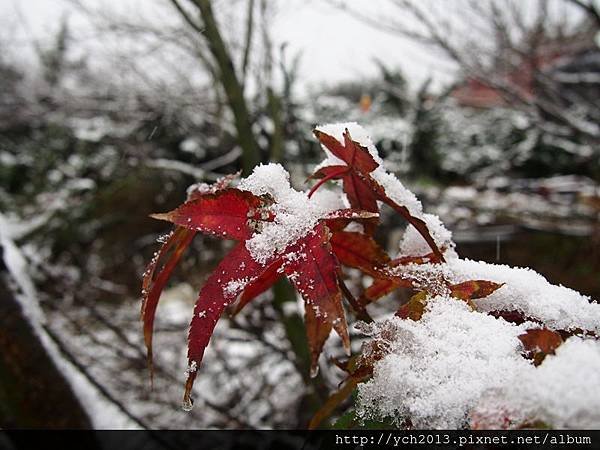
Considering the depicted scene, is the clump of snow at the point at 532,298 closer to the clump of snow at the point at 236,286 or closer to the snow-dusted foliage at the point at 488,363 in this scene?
the snow-dusted foliage at the point at 488,363

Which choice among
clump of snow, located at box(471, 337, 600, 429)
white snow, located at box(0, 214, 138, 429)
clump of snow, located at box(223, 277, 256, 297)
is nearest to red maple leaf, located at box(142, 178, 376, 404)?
clump of snow, located at box(223, 277, 256, 297)

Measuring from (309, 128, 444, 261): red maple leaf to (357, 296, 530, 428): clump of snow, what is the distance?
95 mm

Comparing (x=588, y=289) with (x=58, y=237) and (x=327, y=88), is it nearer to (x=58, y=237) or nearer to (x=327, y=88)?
(x=58, y=237)

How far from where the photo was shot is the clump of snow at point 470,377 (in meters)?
0.26

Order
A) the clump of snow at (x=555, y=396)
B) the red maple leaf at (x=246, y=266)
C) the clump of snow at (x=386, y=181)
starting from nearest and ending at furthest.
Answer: the clump of snow at (x=555, y=396) < the red maple leaf at (x=246, y=266) < the clump of snow at (x=386, y=181)

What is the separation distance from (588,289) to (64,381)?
345 centimetres

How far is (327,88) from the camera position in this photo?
27.4ft

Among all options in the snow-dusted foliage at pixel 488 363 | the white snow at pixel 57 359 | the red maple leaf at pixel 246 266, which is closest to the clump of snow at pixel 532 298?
the snow-dusted foliage at pixel 488 363

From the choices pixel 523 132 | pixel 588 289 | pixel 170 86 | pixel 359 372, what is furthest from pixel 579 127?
pixel 523 132

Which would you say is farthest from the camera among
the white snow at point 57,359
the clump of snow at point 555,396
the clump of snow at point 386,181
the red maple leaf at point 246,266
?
the white snow at point 57,359

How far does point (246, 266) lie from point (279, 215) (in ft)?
0.19

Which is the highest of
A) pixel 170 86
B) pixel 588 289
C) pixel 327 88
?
pixel 170 86

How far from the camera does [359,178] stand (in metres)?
0.47

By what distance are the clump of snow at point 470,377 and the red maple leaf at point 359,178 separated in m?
0.09
